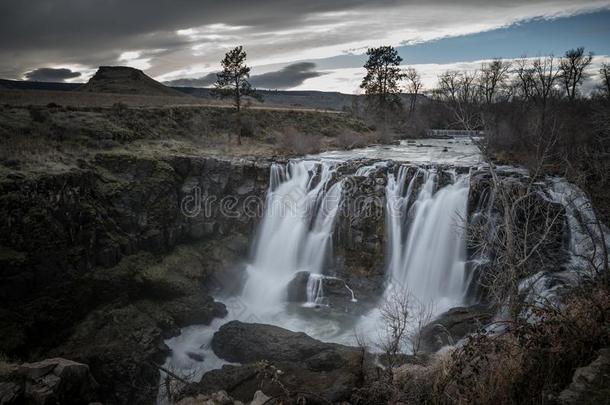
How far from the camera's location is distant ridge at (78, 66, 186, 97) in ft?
251

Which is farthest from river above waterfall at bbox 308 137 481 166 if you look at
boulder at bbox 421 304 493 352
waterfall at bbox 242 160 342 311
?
boulder at bbox 421 304 493 352

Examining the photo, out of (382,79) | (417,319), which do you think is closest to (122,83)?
(382,79)

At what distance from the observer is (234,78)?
3178 cm

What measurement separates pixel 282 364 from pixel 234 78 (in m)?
25.3

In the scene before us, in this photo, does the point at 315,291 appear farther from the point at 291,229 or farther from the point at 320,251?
the point at 291,229

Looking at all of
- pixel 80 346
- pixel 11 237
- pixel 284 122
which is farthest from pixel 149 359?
pixel 284 122

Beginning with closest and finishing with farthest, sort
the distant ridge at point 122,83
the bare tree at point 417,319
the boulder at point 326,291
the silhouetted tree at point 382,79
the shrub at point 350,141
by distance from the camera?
the bare tree at point 417,319 → the boulder at point 326,291 → the shrub at point 350,141 → the silhouetted tree at point 382,79 → the distant ridge at point 122,83

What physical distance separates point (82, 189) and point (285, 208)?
9.78 meters

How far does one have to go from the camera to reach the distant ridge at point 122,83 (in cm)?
7638

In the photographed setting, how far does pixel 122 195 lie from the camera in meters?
18.5

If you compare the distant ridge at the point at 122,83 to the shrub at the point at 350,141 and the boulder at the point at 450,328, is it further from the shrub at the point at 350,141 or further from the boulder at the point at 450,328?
the boulder at the point at 450,328

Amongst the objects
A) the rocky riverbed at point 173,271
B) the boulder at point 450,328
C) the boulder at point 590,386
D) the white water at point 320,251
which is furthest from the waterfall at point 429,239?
the boulder at point 590,386

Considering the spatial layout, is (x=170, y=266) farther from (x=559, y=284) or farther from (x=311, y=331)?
(x=559, y=284)

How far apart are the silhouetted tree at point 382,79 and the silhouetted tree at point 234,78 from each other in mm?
19706
